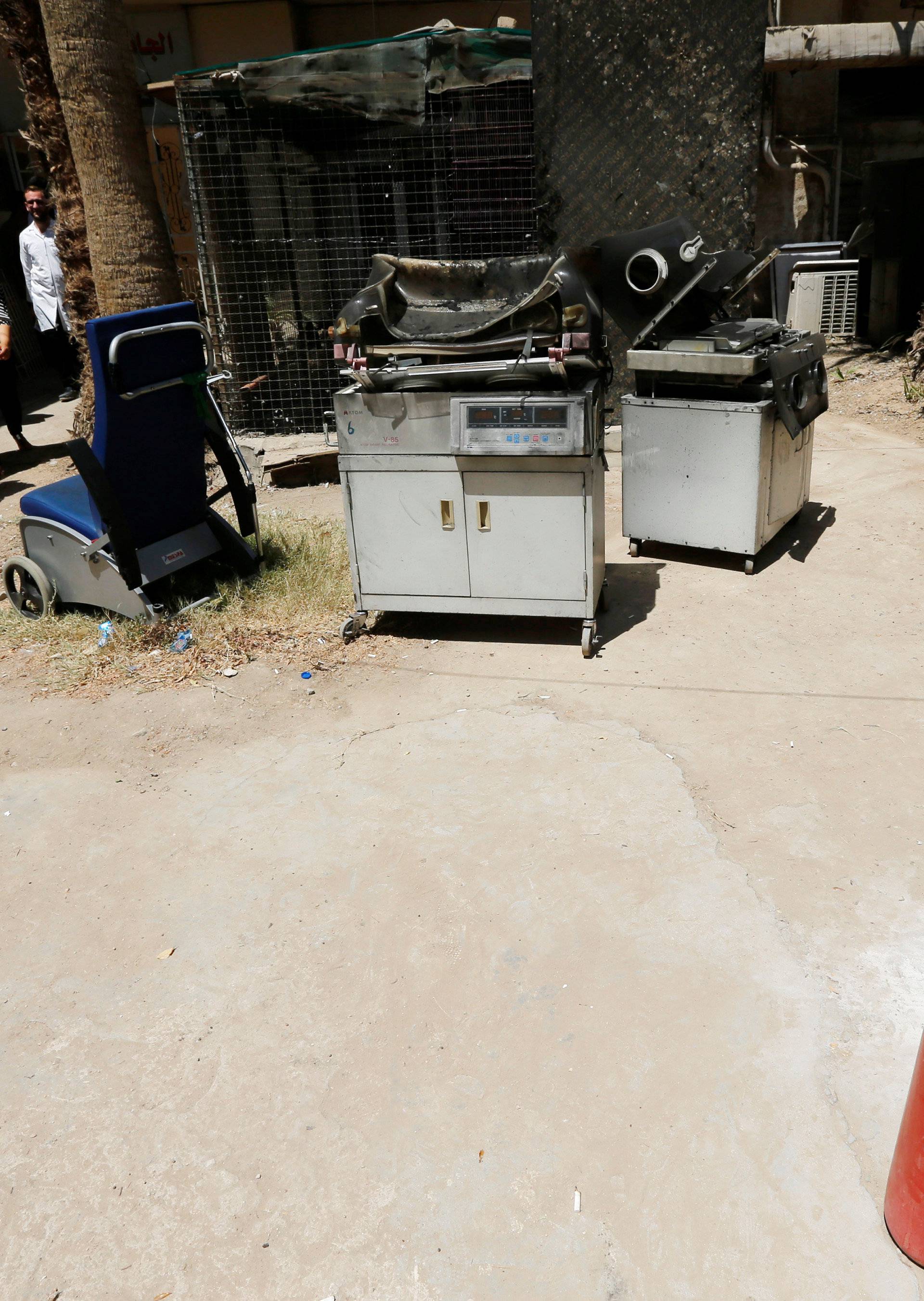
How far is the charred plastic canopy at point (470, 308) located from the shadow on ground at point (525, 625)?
1.28m

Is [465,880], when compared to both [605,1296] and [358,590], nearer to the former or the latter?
[605,1296]

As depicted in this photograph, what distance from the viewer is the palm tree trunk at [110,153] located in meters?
6.87

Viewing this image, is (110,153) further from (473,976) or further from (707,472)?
(473,976)

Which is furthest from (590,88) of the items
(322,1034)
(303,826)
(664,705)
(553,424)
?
(322,1034)

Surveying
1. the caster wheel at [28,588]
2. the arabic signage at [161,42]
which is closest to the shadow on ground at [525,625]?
the caster wheel at [28,588]

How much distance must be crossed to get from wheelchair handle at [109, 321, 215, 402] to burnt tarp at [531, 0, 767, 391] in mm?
3911

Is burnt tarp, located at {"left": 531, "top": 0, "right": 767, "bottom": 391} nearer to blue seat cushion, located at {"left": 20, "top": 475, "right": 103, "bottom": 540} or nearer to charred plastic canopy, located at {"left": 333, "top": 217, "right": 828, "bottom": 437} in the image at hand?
charred plastic canopy, located at {"left": 333, "top": 217, "right": 828, "bottom": 437}

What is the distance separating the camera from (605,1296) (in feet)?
6.88

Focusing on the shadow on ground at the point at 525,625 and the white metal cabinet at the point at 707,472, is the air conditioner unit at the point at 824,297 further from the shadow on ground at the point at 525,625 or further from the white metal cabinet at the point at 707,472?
the shadow on ground at the point at 525,625

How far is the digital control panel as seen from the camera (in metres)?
4.44

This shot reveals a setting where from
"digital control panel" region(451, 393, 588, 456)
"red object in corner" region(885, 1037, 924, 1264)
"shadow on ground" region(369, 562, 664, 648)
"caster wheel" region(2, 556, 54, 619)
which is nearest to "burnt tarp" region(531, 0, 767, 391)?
"shadow on ground" region(369, 562, 664, 648)

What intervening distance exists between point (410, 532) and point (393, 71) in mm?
4818

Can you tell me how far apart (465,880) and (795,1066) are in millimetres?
1164

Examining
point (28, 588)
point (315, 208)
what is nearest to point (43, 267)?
point (315, 208)
